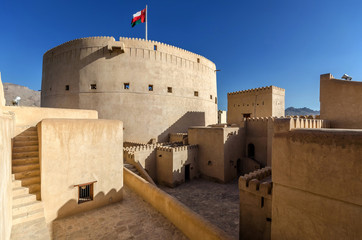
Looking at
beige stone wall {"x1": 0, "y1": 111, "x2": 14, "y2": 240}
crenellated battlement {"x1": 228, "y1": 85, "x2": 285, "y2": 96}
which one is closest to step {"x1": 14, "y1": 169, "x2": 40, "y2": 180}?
beige stone wall {"x1": 0, "y1": 111, "x2": 14, "y2": 240}

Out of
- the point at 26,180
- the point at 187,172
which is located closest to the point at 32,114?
the point at 26,180

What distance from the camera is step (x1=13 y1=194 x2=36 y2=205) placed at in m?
4.46

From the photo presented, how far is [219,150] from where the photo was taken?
42.0 ft

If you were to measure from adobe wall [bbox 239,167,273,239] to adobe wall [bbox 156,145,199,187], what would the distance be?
6845mm

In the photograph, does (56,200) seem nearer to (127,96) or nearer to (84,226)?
(84,226)

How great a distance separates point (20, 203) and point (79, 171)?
1437 mm

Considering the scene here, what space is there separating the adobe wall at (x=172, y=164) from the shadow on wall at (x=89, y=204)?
614 cm

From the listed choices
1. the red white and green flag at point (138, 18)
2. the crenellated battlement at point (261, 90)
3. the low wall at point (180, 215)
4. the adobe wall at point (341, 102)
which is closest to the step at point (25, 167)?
the low wall at point (180, 215)

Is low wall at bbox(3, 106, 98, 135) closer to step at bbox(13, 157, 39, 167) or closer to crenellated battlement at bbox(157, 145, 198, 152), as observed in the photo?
step at bbox(13, 157, 39, 167)

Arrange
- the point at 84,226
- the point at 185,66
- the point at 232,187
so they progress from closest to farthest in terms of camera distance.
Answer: the point at 84,226 < the point at 232,187 < the point at 185,66

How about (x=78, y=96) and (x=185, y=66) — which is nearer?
(x=78, y=96)

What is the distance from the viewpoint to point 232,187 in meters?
11.9

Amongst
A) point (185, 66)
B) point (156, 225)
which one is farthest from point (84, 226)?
point (185, 66)

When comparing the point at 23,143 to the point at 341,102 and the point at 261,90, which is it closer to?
the point at 341,102
